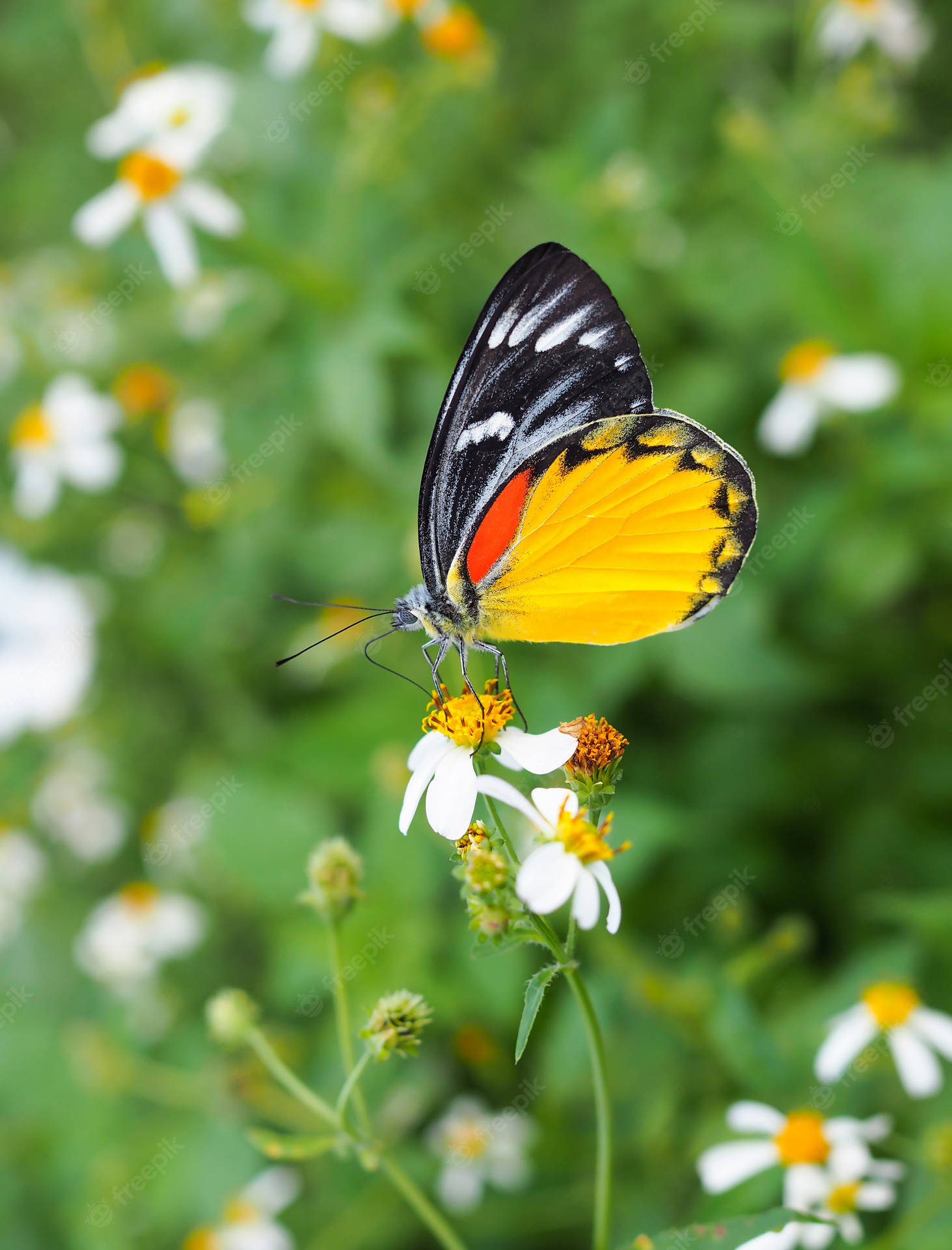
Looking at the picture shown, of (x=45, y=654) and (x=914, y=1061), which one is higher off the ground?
(x=45, y=654)

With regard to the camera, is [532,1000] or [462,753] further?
[462,753]

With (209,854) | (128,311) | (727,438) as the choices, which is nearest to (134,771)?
(209,854)

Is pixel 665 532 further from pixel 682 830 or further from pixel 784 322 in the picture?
pixel 784 322

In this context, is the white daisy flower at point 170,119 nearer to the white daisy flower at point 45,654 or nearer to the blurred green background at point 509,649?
the blurred green background at point 509,649

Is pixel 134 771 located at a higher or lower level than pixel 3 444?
lower

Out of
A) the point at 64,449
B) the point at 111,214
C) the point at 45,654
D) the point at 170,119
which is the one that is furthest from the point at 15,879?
the point at 170,119

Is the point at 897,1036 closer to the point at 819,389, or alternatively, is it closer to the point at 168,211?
the point at 819,389
